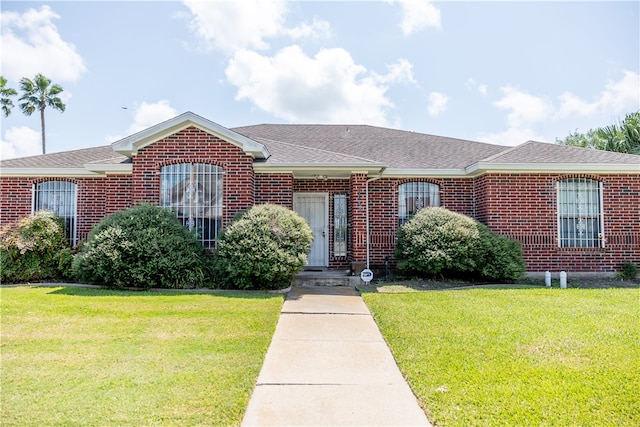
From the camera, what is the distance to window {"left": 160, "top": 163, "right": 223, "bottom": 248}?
10.4 meters

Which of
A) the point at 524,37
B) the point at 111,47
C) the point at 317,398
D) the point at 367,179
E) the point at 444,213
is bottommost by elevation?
the point at 317,398

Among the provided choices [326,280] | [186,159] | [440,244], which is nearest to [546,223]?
[440,244]

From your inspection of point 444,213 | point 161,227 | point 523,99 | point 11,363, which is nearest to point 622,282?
point 444,213

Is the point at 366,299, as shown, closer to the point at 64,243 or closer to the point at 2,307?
the point at 2,307

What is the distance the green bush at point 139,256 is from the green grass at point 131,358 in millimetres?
1016

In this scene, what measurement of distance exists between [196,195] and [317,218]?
3.82m

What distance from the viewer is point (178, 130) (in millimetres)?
10445

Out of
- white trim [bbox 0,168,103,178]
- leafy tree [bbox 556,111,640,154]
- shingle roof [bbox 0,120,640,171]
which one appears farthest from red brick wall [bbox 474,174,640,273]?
white trim [bbox 0,168,103,178]

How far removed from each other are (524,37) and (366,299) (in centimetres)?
864

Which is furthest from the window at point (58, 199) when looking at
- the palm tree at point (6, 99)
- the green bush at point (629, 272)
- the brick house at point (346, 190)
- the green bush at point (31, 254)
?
the palm tree at point (6, 99)

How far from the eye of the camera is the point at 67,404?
3387 mm

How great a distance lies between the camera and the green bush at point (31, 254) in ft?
32.6

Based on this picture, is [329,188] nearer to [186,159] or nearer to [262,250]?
[262,250]

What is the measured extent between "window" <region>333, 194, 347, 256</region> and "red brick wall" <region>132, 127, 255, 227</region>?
9.88ft
